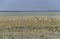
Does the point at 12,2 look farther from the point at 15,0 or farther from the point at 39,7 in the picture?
the point at 39,7

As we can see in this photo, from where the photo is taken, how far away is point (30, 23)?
0.45 metres

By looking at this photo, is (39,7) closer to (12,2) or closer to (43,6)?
(43,6)

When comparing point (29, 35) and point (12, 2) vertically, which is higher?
point (12, 2)

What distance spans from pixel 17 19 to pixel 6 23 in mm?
58

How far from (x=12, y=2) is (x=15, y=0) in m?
0.02

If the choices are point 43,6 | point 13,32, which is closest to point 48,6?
point 43,6

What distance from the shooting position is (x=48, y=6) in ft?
1.68

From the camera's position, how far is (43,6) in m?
0.52

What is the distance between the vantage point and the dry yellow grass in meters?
0.44

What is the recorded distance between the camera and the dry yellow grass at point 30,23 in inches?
17.4

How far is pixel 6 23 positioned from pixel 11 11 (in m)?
0.09

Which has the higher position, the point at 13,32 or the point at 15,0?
the point at 15,0

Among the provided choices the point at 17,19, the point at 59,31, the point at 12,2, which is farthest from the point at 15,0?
the point at 59,31

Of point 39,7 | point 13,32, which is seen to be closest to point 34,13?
point 39,7
